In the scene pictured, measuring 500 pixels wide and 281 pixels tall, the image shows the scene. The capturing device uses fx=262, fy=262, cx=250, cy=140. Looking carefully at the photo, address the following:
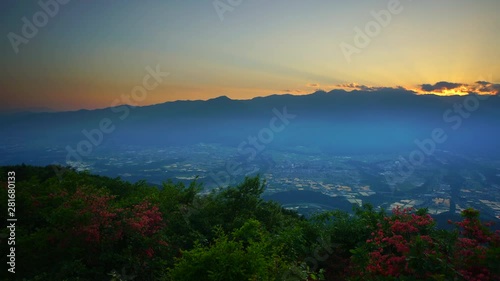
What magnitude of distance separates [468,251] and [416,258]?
986 mm

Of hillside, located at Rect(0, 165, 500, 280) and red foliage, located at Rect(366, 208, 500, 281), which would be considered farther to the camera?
hillside, located at Rect(0, 165, 500, 280)

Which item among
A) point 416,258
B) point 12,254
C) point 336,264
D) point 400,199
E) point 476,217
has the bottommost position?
point 400,199

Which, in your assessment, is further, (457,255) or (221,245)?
(221,245)

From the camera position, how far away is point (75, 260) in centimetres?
805

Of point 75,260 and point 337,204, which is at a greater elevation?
point 75,260

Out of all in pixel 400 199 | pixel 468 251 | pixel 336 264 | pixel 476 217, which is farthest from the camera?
pixel 400 199

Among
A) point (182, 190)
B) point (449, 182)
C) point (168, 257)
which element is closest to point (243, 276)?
point (168, 257)

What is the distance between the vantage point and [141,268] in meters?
8.98

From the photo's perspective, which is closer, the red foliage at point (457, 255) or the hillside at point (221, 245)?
the red foliage at point (457, 255)

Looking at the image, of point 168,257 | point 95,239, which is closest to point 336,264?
point 168,257

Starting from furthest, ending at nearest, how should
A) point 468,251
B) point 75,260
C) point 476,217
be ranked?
point 75,260
point 476,217
point 468,251

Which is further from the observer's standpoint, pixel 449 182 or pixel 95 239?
pixel 449 182

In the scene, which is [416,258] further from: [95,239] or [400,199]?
[400,199]

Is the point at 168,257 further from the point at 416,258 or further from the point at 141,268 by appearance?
the point at 416,258
